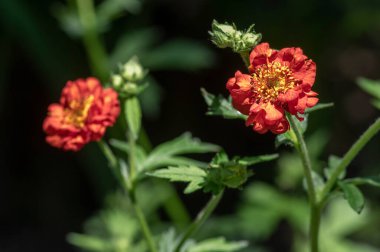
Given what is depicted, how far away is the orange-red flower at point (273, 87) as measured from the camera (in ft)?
5.08

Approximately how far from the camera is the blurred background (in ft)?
14.1

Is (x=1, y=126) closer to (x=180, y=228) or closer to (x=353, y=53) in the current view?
(x=180, y=228)

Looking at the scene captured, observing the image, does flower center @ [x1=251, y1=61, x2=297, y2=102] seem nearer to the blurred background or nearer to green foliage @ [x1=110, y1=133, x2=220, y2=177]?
green foliage @ [x1=110, y1=133, x2=220, y2=177]

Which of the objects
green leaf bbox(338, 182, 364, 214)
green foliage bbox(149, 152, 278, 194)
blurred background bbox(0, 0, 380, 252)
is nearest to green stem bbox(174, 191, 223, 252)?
green foliage bbox(149, 152, 278, 194)

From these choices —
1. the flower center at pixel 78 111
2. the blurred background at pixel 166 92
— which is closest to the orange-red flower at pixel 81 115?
the flower center at pixel 78 111

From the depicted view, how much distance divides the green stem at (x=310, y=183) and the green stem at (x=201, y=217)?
216 millimetres

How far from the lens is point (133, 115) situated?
79.4 inches

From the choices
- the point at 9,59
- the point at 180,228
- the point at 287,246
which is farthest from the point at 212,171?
the point at 9,59

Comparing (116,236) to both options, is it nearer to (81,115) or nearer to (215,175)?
(81,115)

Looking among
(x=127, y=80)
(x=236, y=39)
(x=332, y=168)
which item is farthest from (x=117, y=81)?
(x=332, y=168)

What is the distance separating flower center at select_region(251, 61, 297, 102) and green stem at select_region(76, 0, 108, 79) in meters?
1.96

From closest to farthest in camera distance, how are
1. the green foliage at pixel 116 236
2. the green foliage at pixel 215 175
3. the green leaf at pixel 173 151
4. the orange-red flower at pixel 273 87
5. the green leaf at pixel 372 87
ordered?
the orange-red flower at pixel 273 87 → the green foliage at pixel 215 175 → the green leaf at pixel 372 87 → the green leaf at pixel 173 151 → the green foliage at pixel 116 236

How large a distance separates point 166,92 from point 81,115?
8.98 ft

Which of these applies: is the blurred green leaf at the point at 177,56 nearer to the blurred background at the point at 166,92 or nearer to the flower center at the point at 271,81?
the blurred background at the point at 166,92
